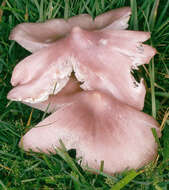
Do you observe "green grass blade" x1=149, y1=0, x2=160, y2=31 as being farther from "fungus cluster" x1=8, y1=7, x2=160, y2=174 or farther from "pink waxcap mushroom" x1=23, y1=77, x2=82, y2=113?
"pink waxcap mushroom" x1=23, y1=77, x2=82, y2=113

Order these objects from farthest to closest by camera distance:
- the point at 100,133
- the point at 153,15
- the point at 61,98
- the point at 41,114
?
the point at 153,15 < the point at 41,114 < the point at 61,98 < the point at 100,133

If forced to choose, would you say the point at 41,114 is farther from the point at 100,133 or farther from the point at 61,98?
the point at 100,133

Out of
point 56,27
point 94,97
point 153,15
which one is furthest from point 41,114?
point 153,15

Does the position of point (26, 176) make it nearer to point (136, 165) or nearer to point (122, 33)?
point (136, 165)

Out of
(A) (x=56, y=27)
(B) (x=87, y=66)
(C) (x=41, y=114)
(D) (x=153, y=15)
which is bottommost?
(C) (x=41, y=114)

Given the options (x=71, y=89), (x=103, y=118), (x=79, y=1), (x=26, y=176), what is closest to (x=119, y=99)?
(x=103, y=118)

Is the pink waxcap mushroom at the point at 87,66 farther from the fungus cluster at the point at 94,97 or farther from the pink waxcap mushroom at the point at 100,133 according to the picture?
the pink waxcap mushroom at the point at 100,133
